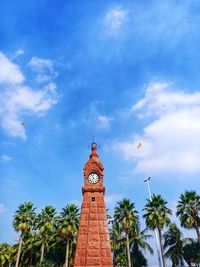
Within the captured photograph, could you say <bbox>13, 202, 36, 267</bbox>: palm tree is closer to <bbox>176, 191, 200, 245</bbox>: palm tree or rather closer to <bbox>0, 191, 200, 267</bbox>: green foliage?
<bbox>0, 191, 200, 267</bbox>: green foliage

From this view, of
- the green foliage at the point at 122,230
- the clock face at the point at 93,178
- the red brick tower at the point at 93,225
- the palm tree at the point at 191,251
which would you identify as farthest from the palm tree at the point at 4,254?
the palm tree at the point at 191,251

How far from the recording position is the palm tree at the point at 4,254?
39.6 metres

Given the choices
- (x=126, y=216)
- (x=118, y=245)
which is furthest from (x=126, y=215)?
(x=118, y=245)

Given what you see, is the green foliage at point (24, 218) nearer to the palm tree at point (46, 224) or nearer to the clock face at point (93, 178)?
the palm tree at point (46, 224)

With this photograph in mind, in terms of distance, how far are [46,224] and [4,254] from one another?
42.6ft

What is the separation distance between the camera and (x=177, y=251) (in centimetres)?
3331

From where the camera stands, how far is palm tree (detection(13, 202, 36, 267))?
34.8 metres

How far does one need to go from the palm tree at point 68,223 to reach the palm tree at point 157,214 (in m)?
9.23

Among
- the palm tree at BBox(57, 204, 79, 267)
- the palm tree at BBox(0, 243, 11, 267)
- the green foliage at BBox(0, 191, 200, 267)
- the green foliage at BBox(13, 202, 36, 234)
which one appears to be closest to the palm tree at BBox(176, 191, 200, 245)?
the green foliage at BBox(0, 191, 200, 267)

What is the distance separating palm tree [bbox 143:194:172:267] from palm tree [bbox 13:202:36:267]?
645 inches

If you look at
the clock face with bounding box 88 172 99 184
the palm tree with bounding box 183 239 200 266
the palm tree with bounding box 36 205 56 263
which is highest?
the clock face with bounding box 88 172 99 184

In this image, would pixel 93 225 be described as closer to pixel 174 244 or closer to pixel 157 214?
pixel 157 214

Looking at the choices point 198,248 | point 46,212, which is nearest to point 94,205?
point 46,212

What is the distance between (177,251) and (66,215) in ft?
51.6
